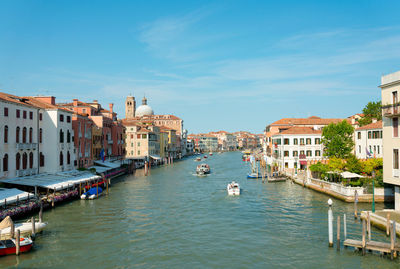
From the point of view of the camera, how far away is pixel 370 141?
45344 mm

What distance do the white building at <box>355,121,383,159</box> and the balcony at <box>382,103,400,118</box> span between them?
22.1 metres

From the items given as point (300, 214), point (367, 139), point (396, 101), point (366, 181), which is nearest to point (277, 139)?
point (367, 139)

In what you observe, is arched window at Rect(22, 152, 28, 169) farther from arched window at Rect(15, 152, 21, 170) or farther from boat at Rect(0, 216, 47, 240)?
boat at Rect(0, 216, 47, 240)

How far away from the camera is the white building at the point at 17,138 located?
2727cm

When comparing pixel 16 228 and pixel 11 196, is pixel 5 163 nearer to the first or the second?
pixel 11 196

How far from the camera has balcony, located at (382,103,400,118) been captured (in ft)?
64.9

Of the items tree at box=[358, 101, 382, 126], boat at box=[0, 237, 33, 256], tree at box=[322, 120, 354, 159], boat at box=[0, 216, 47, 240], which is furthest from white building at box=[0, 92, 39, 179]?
tree at box=[358, 101, 382, 126]

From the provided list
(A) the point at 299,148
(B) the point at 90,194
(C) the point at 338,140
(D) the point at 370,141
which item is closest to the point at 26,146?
(B) the point at 90,194

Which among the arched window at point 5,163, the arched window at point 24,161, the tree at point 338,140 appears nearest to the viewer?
the arched window at point 5,163

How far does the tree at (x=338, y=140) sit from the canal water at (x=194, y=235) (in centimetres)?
1484

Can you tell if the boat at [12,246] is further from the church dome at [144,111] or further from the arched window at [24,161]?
the church dome at [144,111]

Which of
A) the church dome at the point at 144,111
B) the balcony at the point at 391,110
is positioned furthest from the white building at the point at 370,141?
the church dome at the point at 144,111

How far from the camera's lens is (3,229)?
58.6 feet

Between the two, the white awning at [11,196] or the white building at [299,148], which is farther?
the white building at [299,148]
